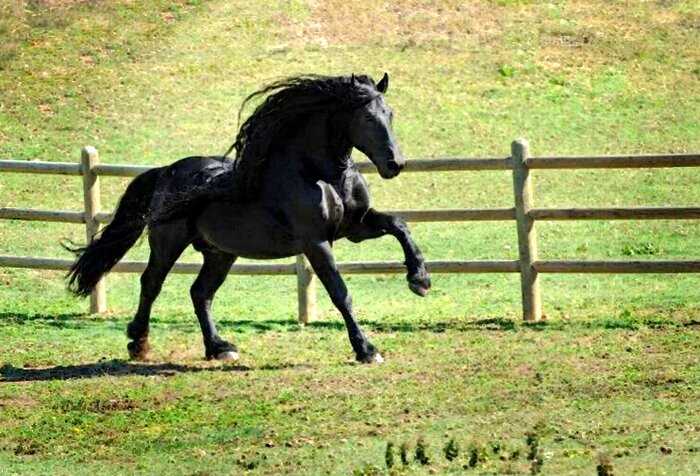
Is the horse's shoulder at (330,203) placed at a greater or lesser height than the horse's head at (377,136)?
lesser

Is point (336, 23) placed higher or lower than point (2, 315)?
higher

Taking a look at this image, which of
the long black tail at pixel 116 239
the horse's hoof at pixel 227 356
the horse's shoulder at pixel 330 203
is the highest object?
the horse's shoulder at pixel 330 203

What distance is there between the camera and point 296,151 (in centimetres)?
1267

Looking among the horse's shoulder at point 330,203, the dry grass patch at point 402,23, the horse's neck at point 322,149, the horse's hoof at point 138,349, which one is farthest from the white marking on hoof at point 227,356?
the dry grass patch at point 402,23

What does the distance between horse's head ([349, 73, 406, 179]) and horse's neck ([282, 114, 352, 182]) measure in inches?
6.4

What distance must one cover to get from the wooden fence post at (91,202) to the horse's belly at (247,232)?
3.23 m

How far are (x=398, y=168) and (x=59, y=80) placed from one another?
14.4 metres

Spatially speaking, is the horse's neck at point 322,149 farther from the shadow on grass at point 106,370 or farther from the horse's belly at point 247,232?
the shadow on grass at point 106,370

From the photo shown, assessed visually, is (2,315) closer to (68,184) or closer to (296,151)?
(296,151)

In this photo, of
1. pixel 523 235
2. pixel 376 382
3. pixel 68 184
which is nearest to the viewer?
pixel 376 382

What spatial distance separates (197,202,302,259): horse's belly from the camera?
41.6 ft

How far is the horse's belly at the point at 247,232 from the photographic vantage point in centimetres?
1267

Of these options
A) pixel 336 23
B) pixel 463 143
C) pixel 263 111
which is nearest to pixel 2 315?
pixel 263 111

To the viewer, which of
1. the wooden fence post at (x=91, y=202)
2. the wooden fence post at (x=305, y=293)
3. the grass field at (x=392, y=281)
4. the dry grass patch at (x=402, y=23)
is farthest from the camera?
the dry grass patch at (x=402, y=23)
